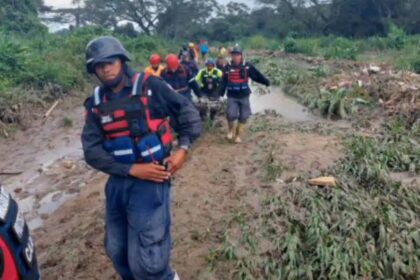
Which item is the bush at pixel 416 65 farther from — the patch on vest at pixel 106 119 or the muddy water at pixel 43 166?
the patch on vest at pixel 106 119

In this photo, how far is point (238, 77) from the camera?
A: 7992 millimetres

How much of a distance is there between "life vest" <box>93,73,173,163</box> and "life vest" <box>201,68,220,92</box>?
5.42 m

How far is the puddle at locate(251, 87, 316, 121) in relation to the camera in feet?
36.9

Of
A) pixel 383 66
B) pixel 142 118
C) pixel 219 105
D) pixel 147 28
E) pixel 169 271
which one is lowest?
pixel 147 28

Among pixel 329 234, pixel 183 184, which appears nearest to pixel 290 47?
pixel 183 184

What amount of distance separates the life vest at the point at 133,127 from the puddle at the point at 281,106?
26.5 feet

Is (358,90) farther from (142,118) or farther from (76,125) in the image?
(142,118)

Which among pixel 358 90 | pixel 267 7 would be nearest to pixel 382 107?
pixel 358 90

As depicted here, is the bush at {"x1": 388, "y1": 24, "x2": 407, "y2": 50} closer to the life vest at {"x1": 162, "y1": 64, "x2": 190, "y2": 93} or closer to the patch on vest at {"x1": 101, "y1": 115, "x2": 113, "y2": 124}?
the life vest at {"x1": 162, "y1": 64, "x2": 190, "y2": 93}

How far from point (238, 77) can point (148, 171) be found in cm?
519

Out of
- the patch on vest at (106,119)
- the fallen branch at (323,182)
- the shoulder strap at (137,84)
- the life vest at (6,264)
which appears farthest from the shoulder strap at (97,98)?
the fallen branch at (323,182)

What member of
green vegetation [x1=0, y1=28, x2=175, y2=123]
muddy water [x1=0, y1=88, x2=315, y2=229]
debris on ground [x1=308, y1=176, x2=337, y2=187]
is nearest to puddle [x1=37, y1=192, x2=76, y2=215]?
muddy water [x1=0, y1=88, x2=315, y2=229]

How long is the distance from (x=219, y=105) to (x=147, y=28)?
117ft

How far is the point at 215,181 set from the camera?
6434 mm
